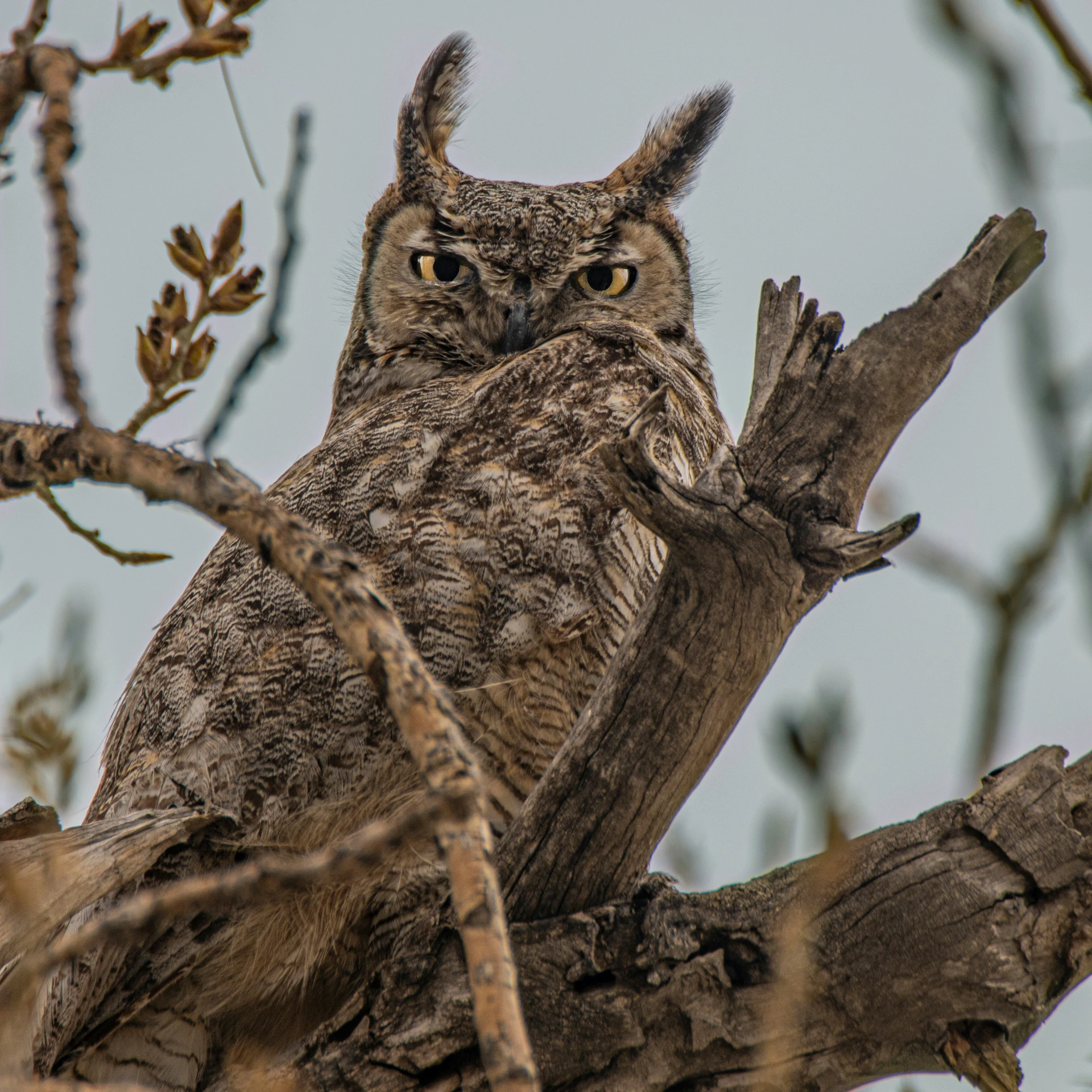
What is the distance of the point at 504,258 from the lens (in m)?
3.59

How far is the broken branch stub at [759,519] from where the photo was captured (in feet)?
5.72

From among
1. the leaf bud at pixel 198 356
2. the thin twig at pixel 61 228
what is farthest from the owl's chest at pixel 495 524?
the thin twig at pixel 61 228

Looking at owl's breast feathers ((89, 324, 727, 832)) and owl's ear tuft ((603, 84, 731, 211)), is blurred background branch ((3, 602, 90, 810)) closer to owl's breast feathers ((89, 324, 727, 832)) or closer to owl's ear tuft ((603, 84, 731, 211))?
owl's breast feathers ((89, 324, 727, 832))

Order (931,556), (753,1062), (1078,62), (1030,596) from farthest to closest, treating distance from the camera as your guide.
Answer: (753,1062)
(931,556)
(1078,62)
(1030,596)

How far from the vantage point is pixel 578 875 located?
2051 mm

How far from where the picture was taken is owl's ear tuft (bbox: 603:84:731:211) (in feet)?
13.4

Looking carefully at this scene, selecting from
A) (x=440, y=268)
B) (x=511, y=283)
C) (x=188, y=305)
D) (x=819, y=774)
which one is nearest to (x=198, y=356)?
(x=188, y=305)

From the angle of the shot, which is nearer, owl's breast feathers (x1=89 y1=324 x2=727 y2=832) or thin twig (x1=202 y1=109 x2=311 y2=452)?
thin twig (x1=202 y1=109 x2=311 y2=452)

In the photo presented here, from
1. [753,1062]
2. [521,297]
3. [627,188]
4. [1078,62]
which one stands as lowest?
[753,1062]

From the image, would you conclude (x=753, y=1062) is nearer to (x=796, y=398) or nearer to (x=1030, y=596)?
(x=796, y=398)

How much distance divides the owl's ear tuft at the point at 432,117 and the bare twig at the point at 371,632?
2781 mm

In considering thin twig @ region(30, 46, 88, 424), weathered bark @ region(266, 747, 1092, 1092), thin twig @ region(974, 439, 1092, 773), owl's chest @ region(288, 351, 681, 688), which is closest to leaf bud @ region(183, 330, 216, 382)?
thin twig @ region(30, 46, 88, 424)

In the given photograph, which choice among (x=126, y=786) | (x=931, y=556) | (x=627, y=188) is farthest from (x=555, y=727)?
(x=627, y=188)

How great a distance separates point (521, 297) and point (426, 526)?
118 cm
